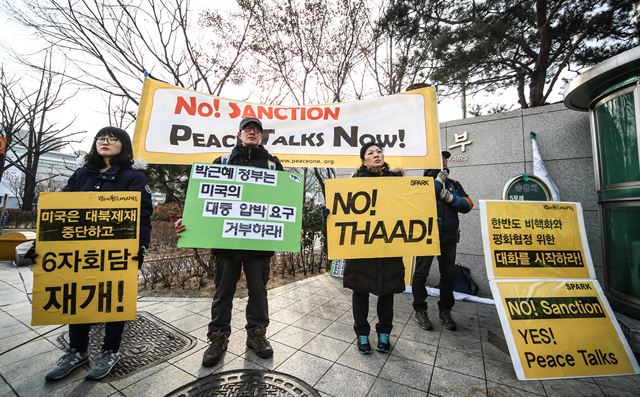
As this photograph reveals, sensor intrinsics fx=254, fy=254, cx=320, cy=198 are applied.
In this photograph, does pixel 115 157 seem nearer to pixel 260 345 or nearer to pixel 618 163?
pixel 260 345

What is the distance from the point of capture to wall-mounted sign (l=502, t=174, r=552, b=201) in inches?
171

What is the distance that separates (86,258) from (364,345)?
2.69m

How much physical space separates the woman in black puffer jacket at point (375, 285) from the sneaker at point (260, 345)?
930mm

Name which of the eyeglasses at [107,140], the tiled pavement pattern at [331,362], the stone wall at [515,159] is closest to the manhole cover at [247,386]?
the tiled pavement pattern at [331,362]

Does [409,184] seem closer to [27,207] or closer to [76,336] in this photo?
[76,336]

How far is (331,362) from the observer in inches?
97.6

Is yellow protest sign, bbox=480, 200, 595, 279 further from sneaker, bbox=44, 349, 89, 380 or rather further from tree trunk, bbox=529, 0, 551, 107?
tree trunk, bbox=529, 0, 551, 107

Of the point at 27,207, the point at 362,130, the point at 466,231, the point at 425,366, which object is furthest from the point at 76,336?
the point at 27,207

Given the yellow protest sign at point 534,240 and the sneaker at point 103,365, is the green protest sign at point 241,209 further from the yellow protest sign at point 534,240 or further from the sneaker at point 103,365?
the yellow protest sign at point 534,240

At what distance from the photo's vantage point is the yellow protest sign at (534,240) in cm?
254

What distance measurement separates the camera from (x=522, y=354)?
220cm

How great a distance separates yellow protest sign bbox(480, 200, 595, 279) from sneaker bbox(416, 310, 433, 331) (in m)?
1.18

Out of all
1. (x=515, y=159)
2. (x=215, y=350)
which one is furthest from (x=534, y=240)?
(x=215, y=350)

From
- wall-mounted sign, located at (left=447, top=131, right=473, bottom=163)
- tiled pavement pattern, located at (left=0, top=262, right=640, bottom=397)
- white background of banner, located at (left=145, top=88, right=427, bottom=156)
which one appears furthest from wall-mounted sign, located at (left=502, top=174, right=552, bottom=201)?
white background of banner, located at (left=145, top=88, right=427, bottom=156)
